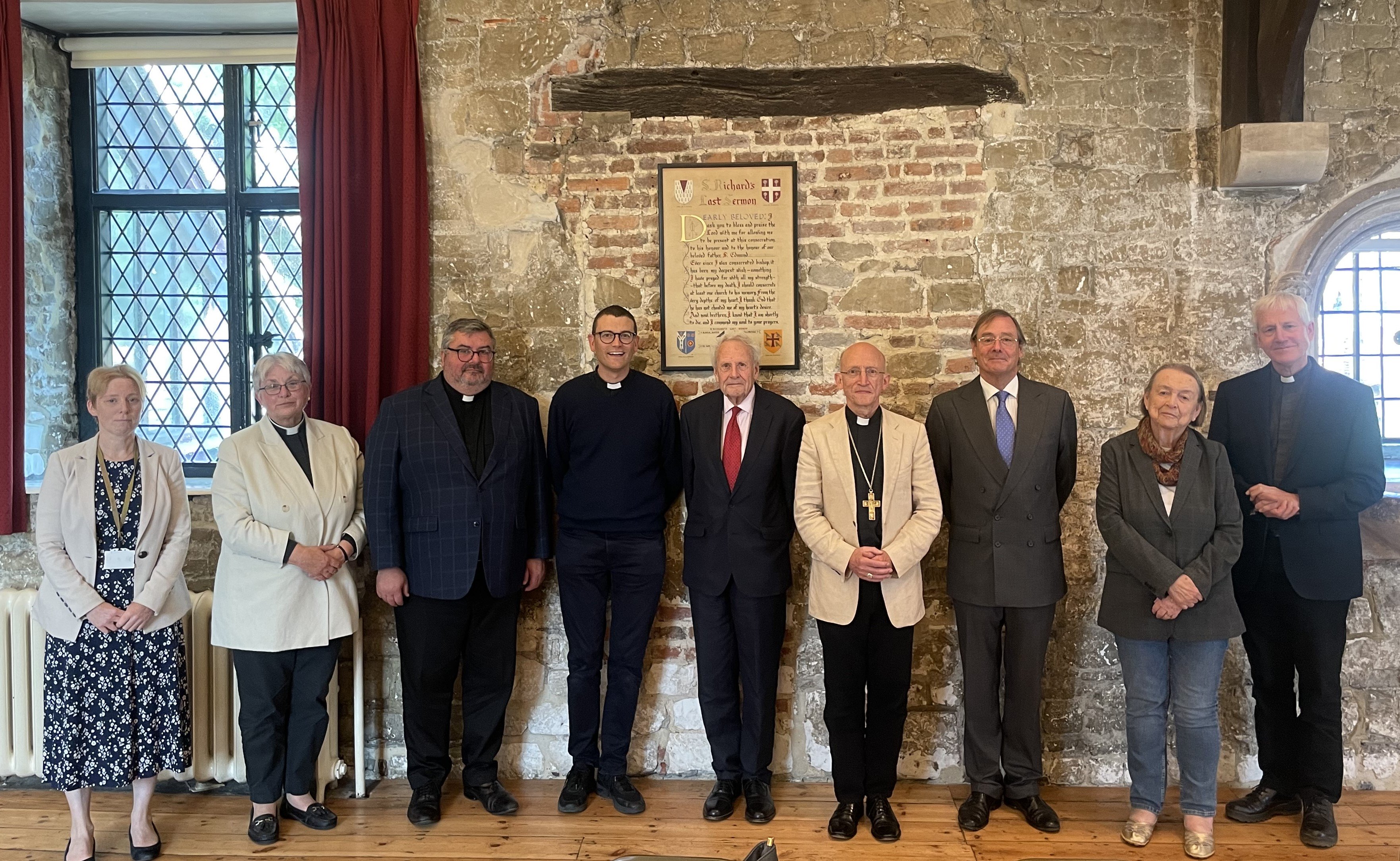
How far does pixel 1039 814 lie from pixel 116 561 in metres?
3.60

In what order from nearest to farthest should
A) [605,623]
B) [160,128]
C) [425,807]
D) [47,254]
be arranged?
1. [425,807]
2. [605,623]
3. [47,254]
4. [160,128]

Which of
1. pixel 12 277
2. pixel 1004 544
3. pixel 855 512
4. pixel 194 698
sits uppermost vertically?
pixel 12 277

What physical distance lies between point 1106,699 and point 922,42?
301 centimetres

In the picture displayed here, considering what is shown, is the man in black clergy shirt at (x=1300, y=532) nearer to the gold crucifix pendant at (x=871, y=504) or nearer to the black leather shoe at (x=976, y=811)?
the black leather shoe at (x=976, y=811)

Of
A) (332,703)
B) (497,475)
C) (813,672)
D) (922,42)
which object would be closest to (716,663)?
(813,672)

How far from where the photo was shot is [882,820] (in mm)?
3502

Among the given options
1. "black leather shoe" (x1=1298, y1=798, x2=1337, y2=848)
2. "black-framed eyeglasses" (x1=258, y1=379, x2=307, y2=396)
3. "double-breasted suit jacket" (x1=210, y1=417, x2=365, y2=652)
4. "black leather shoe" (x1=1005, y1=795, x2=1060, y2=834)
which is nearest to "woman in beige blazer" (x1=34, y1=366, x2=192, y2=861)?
"double-breasted suit jacket" (x1=210, y1=417, x2=365, y2=652)

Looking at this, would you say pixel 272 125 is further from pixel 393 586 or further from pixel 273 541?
pixel 393 586

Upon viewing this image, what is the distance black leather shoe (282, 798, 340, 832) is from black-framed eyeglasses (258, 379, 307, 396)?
1.64m

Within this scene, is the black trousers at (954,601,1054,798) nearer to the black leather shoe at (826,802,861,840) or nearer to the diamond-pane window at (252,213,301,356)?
the black leather shoe at (826,802,861,840)

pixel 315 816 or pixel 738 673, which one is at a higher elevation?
pixel 738 673

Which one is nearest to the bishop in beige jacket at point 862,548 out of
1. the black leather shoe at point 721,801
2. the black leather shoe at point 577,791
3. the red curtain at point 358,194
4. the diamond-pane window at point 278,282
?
the black leather shoe at point 721,801

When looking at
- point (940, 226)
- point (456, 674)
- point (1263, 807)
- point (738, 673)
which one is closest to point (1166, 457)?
point (940, 226)

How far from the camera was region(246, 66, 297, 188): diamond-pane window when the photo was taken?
4531 mm
